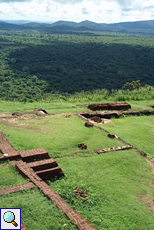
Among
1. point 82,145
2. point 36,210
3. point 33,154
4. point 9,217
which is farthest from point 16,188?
point 82,145

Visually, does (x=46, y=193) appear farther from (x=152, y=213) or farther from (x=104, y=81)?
(x=104, y=81)

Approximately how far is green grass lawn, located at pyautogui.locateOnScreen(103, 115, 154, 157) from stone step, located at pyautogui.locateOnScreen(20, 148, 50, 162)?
5.40m

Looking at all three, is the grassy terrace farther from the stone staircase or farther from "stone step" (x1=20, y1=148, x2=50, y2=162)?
"stone step" (x1=20, y1=148, x2=50, y2=162)

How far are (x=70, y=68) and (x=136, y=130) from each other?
5229 cm

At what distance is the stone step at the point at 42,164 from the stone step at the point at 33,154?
1.52 feet

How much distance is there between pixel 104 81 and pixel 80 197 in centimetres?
5032

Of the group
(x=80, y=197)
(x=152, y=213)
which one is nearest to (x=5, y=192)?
(x=80, y=197)

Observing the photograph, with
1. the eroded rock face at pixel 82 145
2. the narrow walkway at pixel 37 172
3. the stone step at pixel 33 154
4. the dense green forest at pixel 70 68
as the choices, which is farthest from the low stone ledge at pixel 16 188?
the dense green forest at pixel 70 68

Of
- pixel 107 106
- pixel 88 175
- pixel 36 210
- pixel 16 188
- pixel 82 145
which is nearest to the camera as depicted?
pixel 36 210

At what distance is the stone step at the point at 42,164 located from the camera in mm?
9729

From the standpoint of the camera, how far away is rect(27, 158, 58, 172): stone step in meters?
9.73

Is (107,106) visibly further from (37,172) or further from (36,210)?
(36,210)

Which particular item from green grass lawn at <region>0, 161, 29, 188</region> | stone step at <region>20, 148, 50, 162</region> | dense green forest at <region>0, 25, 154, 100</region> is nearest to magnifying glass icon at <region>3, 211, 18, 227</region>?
green grass lawn at <region>0, 161, 29, 188</region>

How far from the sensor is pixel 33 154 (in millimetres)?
10461
